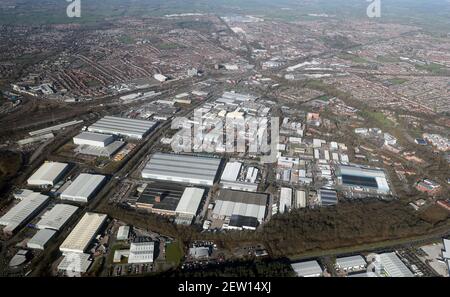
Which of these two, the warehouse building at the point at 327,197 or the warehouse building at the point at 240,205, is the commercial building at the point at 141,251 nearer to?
the warehouse building at the point at 240,205

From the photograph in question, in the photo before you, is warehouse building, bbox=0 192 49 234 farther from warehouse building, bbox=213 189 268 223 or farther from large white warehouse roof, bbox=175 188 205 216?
warehouse building, bbox=213 189 268 223

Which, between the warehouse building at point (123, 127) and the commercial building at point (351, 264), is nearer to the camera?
the commercial building at point (351, 264)

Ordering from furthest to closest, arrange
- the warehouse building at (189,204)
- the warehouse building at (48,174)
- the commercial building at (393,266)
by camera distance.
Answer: the warehouse building at (48,174) → the warehouse building at (189,204) → the commercial building at (393,266)

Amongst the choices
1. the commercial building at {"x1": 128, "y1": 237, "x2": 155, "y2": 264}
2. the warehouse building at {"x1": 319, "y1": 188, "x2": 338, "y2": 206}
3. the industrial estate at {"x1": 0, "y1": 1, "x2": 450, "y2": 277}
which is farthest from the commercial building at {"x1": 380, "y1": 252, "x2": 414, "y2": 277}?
the commercial building at {"x1": 128, "y1": 237, "x2": 155, "y2": 264}

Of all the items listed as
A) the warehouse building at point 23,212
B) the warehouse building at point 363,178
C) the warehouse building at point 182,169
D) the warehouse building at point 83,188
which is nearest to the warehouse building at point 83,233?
the warehouse building at point 83,188

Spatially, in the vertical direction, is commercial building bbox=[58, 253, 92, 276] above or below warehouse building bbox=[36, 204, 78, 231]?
below

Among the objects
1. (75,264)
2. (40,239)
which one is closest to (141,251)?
(75,264)

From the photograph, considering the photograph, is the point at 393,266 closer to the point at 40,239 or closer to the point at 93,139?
the point at 40,239

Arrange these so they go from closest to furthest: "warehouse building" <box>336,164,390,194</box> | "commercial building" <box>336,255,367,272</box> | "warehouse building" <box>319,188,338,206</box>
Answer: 1. "commercial building" <box>336,255,367,272</box>
2. "warehouse building" <box>319,188,338,206</box>
3. "warehouse building" <box>336,164,390,194</box>
